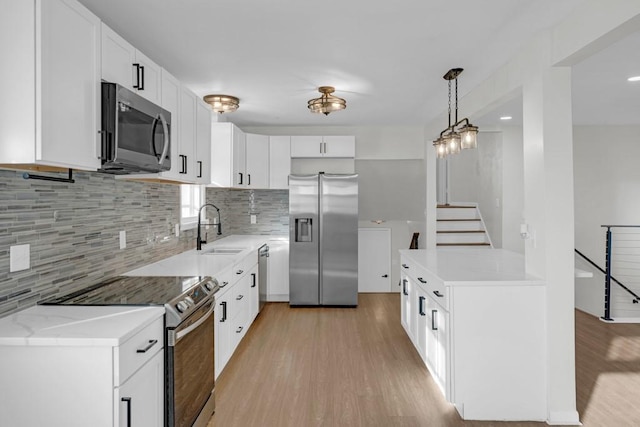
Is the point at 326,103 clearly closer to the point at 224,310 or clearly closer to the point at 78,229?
the point at 224,310

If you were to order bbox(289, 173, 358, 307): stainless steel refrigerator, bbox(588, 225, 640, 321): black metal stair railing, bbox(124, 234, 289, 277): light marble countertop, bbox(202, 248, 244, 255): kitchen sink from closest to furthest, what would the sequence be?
bbox(124, 234, 289, 277): light marble countertop < bbox(202, 248, 244, 255): kitchen sink < bbox(588, 225, 640, 321): black metal stair railing < bbox(289, 173, 358, 307): stainless steel refrigerator

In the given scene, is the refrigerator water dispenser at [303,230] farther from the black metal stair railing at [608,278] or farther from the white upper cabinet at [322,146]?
the black metal stair railing at [608,278]

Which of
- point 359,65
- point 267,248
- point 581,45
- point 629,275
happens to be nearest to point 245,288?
point 267,248

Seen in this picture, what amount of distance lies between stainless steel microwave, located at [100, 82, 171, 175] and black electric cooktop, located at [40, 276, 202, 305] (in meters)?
0.66

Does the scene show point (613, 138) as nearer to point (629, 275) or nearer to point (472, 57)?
point (629, 275)

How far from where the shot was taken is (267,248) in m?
4.81

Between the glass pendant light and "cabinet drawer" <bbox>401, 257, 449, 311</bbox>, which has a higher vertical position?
the glass pendant light

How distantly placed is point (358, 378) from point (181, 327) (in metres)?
1.63

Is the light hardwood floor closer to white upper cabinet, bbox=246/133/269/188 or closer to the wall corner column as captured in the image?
the wall corner column

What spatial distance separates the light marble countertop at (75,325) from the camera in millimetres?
1396

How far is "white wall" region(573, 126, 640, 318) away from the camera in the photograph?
513 cm

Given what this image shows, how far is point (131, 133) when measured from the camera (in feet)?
6.22

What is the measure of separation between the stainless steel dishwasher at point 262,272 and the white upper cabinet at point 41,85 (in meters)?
2.98

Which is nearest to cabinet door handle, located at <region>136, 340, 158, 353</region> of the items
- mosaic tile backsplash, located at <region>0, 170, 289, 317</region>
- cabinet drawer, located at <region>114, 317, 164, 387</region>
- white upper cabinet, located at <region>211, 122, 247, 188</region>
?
cabinet drawer, located at <region>114, 317, 164, 387</region>
